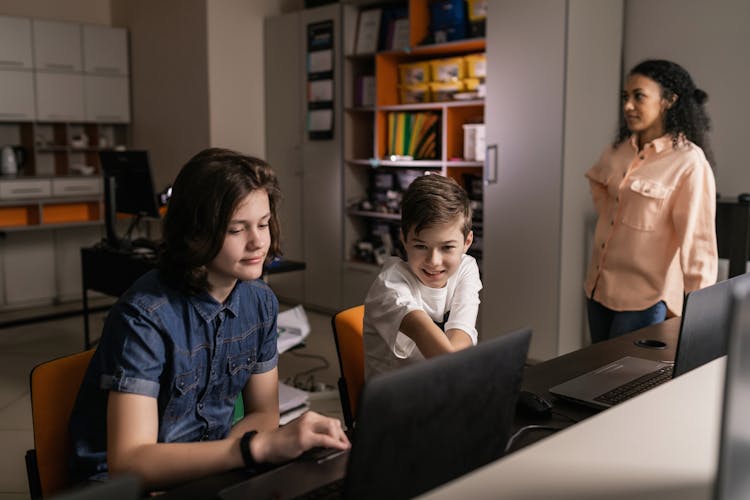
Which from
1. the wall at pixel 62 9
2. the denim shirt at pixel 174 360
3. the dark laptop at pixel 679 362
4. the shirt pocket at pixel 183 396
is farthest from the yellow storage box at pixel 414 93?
the shirt pocket at pixel 183 396

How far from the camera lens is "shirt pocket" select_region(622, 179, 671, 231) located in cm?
260

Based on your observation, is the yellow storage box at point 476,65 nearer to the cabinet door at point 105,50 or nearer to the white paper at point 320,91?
the white paper at point 320,91

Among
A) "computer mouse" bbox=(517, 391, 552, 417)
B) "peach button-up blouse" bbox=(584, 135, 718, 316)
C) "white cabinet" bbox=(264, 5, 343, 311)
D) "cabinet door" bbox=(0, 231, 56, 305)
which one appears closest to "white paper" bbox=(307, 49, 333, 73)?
"white cabinet" bbox=(264, 5, 343, 311)

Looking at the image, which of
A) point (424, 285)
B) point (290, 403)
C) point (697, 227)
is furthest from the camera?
point (290, 403)

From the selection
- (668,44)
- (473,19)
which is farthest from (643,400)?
(473,19)

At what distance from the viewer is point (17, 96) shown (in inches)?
223

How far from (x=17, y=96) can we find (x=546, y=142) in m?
4.09

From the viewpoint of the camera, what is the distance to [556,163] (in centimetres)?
388

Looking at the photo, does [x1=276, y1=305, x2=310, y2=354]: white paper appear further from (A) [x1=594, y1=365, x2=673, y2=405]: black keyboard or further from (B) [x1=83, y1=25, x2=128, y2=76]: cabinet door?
(B) [x1=83, y1=25, x2=128, y2=76]: cabinet door

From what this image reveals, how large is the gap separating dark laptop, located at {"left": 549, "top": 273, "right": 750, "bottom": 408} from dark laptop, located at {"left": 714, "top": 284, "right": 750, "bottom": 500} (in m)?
0.56

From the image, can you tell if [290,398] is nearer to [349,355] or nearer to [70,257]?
[349,355]

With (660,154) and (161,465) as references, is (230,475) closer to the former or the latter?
(161,465)

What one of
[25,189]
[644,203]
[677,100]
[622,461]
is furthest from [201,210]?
[25,189]

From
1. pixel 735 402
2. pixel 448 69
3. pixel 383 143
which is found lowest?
pixel 735 402
